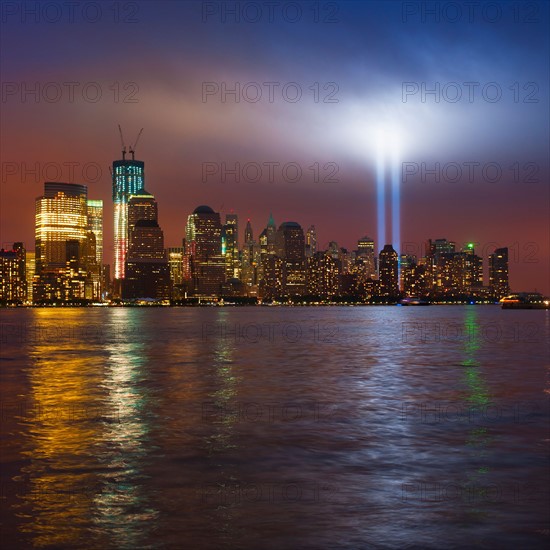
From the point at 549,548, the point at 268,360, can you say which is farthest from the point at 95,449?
the point at 268,360

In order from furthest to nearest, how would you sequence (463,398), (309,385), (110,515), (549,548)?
1. (309,385)
2. (463,398)
3. (110,515)
4. (549,548)

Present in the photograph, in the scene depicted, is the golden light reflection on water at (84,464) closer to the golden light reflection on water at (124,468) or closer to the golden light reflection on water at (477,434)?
the golden light reflection on water at (124,468)

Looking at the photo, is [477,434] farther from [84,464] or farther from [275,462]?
[84,464]

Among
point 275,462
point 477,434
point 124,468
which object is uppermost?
point 124,468

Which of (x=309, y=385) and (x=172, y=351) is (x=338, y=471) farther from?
(x=172, y=351)

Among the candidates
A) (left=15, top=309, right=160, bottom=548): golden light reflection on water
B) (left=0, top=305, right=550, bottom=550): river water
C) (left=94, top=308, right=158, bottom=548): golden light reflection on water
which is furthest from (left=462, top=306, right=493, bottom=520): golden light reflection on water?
(left=15, top=309, right=160, bottom=548): golden light reflection on water

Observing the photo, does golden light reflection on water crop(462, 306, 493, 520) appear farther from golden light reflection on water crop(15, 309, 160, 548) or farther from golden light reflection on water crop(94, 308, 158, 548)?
golden light reflection on water crop(15, 309, 160, 548)

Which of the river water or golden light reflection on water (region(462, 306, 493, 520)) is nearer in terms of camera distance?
the river water

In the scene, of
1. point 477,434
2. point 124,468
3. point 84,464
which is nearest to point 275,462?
point 124,468
